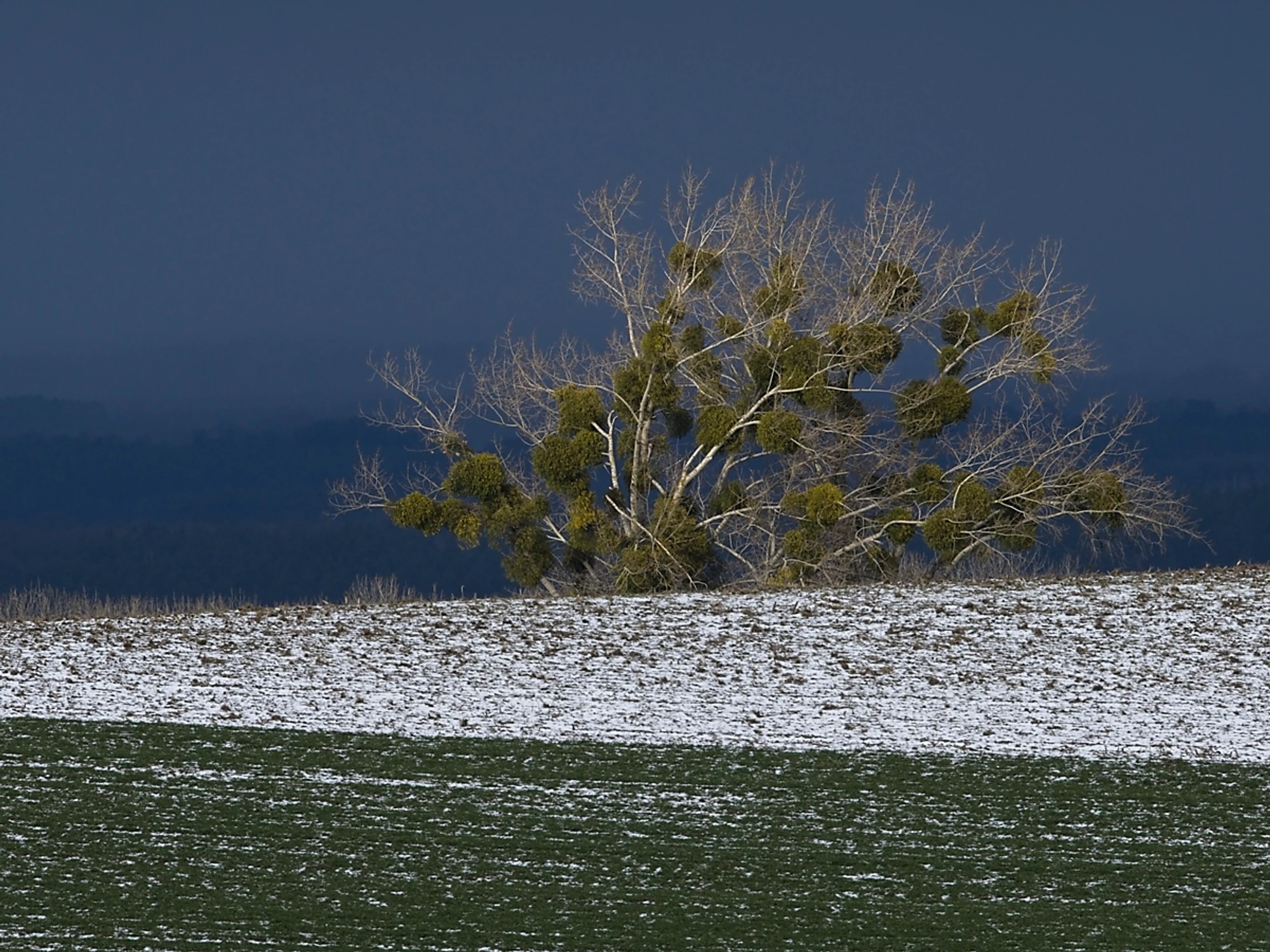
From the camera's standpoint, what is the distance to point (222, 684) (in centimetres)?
1188

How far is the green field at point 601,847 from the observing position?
6746 millimetres

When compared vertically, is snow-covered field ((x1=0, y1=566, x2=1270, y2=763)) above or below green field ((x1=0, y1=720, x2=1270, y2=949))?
above

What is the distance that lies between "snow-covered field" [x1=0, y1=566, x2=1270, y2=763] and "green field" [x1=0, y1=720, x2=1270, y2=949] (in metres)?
0.67

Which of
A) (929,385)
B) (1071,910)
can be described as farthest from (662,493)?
(1071,910)

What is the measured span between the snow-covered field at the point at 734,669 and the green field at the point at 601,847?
671mm

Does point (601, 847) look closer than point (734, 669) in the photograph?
Yes

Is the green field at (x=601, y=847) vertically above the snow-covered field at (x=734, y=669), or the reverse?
the snow-covered field at (x=734, y=669)

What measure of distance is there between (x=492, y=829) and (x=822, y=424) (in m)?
15.9

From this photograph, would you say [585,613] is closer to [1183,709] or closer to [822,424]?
[1183,709]

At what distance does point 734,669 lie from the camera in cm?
1255

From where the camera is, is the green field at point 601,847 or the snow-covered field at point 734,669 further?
the snow-covered field at point 734,669

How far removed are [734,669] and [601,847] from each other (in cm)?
477

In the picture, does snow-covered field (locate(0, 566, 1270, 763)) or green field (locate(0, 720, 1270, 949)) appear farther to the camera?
snow-covered field (locate(0, 566, 1270, 763))

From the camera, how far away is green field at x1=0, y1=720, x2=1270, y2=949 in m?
6.75
